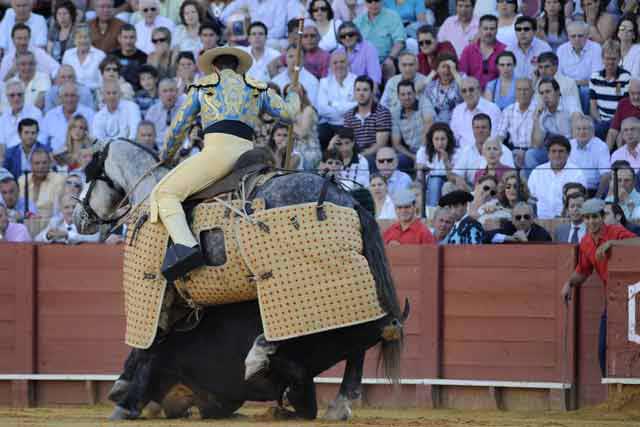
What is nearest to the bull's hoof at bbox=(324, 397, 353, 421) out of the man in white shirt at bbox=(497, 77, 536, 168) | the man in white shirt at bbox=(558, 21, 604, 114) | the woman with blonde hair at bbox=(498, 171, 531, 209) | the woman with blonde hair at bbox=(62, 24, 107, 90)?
the woman with blonde hair at bbox=(498, 171, 531, 209)

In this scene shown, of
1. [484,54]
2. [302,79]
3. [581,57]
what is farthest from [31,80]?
[581,57]

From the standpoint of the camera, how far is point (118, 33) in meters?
13.0

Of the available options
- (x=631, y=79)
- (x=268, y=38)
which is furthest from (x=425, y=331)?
(x=268, y=38)

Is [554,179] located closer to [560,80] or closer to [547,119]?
[547,119]

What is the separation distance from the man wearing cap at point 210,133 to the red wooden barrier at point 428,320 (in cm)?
246

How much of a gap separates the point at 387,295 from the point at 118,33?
685cm

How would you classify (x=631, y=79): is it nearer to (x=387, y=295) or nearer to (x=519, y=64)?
(x=519, y=64)

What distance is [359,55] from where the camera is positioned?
11625mm

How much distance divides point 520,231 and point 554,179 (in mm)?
678

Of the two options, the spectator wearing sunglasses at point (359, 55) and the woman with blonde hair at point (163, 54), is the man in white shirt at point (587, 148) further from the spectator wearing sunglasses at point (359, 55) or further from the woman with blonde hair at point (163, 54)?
the woman with blonde hair at point (163, 54)

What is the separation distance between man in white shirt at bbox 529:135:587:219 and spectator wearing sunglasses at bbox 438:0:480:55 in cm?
190

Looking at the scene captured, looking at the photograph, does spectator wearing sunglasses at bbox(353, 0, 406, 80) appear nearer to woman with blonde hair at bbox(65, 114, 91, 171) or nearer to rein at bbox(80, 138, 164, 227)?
woman with blonde hair at bbox(65, 114, 91, 171)

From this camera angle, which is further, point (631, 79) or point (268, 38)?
point (268, 38)

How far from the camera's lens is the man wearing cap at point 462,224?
31.1 feet
